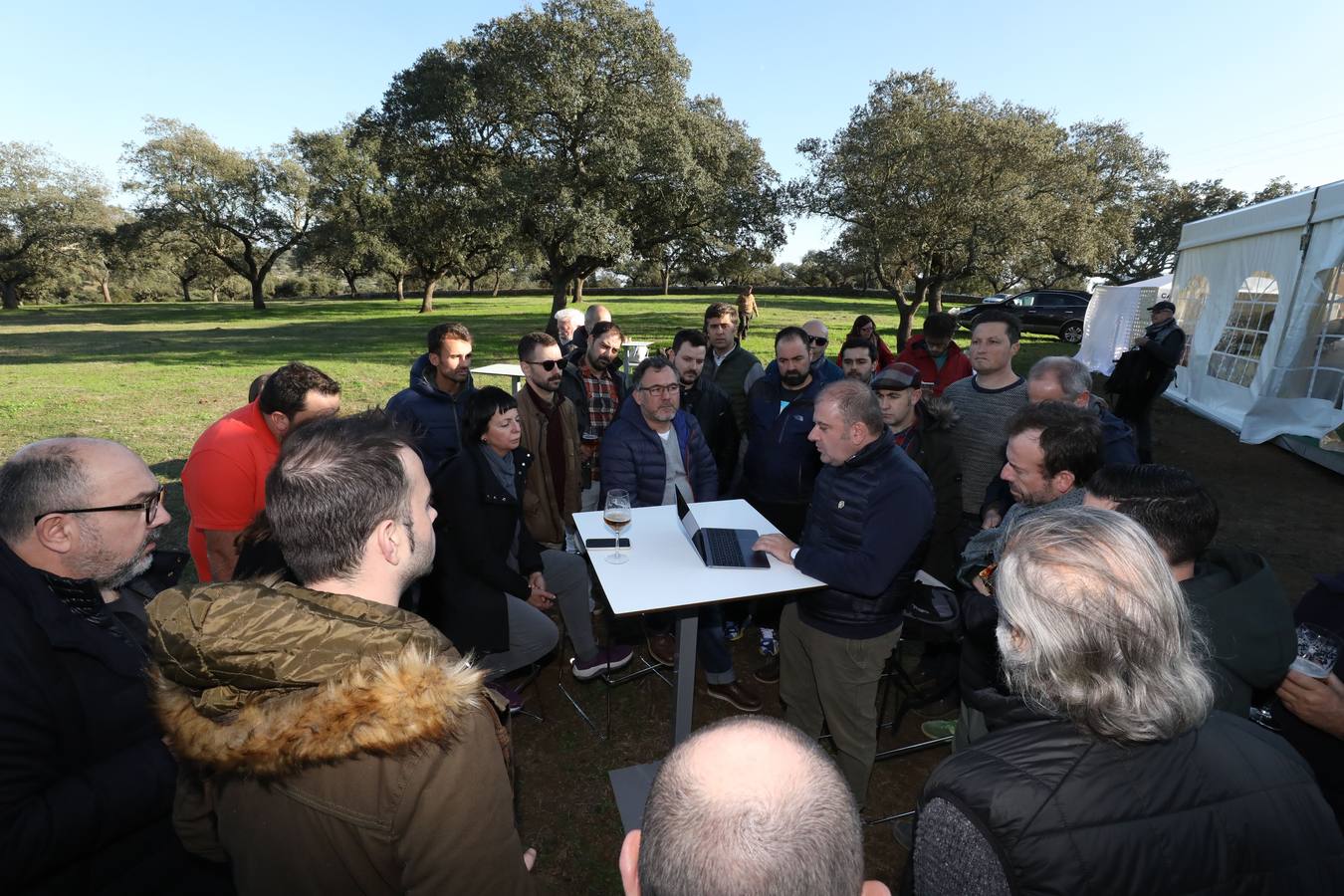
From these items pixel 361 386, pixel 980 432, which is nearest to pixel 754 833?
pixel 980 432

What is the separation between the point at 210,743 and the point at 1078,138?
43.1 metres

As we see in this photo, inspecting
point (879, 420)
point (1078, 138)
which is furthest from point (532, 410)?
point (1078, 138)

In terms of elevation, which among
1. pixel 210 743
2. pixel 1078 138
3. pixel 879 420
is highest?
pixel 1078 138

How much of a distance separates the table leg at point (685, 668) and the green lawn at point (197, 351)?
5.32 m

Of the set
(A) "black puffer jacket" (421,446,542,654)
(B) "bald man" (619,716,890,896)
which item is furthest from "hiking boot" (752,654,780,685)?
(B) "bald man" (619,716,890,896)

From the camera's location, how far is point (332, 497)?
142cm

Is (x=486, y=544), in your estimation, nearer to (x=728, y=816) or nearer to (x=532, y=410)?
(x=532, y=410)

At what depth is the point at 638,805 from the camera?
3.04 meters

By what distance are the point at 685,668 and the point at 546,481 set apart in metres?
1.87

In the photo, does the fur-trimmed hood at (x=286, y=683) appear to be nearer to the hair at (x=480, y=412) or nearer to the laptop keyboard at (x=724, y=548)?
the laptop keyboard at (x=724, y=548)

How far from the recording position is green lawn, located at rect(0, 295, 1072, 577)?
31.7 feet

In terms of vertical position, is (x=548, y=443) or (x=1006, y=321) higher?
(x=1006, y=321)

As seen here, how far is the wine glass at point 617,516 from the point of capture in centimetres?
310

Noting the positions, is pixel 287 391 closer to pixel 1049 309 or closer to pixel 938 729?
pixel 938 729
